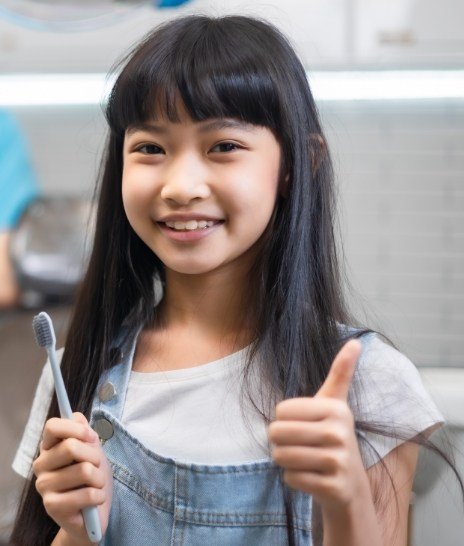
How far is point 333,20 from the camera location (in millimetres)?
1424

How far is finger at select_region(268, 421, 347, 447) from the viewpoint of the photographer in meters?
0.59

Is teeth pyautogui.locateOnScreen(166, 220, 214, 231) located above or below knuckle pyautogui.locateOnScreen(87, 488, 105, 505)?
above

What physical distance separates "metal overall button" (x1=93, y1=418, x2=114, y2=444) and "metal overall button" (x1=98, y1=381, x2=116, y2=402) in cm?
2

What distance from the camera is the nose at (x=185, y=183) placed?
2.40 ft

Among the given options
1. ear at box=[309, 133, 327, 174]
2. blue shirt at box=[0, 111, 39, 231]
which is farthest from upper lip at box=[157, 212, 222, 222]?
blue shirt at box=[0, 111, 39, 231]

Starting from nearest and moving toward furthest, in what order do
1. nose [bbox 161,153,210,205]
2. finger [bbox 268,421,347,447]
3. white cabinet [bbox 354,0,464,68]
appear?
finger [bbox 268,421,347,447] → nose [bbox 161,153,210,205] → white cabinet [bbox 354,0,464,68]

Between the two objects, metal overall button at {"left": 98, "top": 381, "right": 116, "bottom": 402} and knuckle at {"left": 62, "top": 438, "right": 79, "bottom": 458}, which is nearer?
knuckle at {"left": 62, "top": 438, "right": 79, "bottom": 458}

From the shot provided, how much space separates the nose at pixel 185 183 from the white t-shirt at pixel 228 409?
0.16 metres

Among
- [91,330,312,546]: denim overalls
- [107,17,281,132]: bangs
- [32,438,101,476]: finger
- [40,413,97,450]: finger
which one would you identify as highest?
[107,17,281,132]: bangs

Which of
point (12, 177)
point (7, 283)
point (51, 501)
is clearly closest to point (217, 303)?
point (51, 501)

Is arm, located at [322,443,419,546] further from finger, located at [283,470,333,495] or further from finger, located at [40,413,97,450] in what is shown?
finger, located at [40,413,97,450]

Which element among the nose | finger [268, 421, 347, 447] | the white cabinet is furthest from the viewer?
the white cabinet

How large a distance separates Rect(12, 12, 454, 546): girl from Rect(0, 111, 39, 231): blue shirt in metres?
0.67

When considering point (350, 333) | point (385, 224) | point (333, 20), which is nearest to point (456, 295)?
point (385, 224)
